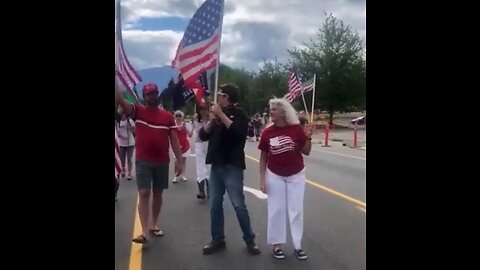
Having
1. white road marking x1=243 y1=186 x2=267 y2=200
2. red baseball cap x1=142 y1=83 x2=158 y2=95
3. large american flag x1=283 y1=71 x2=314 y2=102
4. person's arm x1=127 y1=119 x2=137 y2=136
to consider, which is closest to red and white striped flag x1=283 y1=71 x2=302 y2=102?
large american flag x1=283 y1=71 x2=314 y2=102

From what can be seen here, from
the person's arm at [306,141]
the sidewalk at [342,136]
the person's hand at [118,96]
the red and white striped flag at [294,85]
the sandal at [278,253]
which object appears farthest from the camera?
the person's arm at [306,141]

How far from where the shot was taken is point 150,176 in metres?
2.15

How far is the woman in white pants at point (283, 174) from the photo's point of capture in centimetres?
229

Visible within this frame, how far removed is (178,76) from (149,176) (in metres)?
0.45

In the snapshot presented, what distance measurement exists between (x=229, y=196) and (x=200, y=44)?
0.76 meters

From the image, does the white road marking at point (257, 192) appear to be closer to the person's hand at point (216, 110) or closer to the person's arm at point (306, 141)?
the person's arm at point (306, 141)

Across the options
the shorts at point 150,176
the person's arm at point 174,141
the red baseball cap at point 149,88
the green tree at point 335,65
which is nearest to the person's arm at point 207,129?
the person's arm at point 174,141

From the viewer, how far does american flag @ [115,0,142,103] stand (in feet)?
5.47

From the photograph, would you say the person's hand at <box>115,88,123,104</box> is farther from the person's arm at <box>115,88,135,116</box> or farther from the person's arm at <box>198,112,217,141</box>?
the person's arm at <box>198,112,217,141</box>

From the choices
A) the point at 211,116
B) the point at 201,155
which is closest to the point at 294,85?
the point at 211,116
